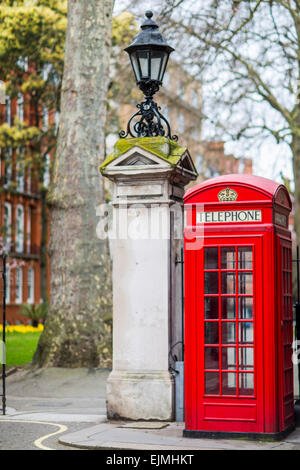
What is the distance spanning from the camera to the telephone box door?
8.18m

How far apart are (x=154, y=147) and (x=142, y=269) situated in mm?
1501

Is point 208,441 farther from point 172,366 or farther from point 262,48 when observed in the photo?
point 262,48

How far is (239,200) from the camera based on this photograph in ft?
27.6

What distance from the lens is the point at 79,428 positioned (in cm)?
921

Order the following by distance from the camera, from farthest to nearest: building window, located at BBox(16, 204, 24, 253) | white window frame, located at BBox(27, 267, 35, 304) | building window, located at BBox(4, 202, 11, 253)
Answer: white window frame, located at BBox(27, 267, 35, 304) < building window, located at BBox(16, 204, 24, 253) < building window, located at BBox(4, 202, 11, 253)

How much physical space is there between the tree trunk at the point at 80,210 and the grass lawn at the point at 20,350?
257 cm

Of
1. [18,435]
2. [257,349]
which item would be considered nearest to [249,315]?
[257,349]

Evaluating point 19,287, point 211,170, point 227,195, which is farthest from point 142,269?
point 19,287

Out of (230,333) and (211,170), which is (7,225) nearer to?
(211,170)

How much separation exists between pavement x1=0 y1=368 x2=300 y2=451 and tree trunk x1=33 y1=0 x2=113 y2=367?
1323 millimetres

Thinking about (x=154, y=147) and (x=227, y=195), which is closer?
(x=227, y=195)

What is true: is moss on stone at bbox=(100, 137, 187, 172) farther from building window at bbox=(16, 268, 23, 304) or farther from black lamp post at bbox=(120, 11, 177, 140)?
building window at bbox=(16, 268, 23, 304)

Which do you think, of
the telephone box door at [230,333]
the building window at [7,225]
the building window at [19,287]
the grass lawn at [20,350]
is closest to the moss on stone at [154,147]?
the telephone box door at [230,333]

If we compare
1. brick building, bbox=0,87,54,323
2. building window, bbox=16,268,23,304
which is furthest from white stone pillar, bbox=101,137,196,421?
building window, bbox=16,268,23,304
